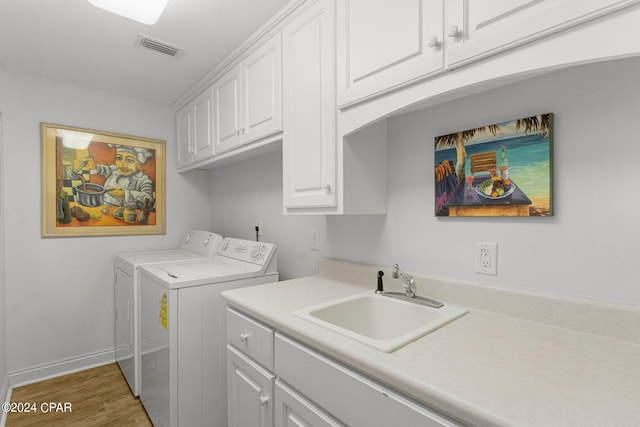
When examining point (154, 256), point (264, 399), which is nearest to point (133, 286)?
point (154, 256)

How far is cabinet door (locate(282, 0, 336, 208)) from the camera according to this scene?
1.38 m

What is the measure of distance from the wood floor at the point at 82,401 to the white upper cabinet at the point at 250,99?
1869 millimetres

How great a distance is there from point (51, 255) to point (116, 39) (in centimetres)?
178

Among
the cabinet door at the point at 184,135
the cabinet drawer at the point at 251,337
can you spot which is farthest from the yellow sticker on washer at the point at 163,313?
the cabinet door at the point at 184,135

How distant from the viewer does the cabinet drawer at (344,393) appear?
75 cm

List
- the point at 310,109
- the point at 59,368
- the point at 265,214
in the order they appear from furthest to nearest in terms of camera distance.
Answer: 1. the point at 59,368
2. the point at 265,214
3. the point at 310,109

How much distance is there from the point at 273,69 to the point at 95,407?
2.49 meters

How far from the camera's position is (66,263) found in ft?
8.45

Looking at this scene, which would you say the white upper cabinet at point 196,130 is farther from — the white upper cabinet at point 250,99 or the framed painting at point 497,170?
the framed painting at point 497,170

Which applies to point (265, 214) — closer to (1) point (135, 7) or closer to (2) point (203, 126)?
(2) point (203, 126)

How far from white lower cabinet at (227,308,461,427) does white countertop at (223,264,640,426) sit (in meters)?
0.04

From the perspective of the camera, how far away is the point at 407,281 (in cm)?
139

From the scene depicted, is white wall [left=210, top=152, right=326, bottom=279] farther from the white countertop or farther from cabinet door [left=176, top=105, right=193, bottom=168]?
the white countertop

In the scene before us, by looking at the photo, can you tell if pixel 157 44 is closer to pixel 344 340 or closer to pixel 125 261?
pixel 125 261
